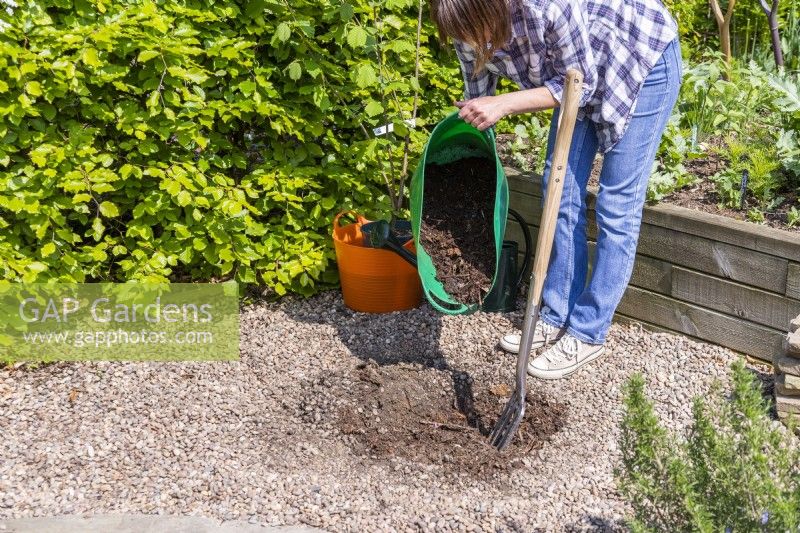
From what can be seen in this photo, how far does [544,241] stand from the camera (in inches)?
124

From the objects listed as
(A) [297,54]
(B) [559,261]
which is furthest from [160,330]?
(B) [559,261]

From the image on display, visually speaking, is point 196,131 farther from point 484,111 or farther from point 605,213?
point 605,213

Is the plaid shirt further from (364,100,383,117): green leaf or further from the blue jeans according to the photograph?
(364,100,383,117): green leaf

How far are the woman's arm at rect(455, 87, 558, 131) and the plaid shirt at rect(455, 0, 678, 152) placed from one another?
4 centimetres

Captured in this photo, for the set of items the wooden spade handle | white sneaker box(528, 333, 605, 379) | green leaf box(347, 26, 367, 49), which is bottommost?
white sneaker box(528, 333, 605, 379)

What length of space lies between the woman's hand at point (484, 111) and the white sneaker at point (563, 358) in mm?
1003

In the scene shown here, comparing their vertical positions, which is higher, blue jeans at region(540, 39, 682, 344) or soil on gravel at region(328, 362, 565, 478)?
blue jeans at region(540, 39, 682, 344)

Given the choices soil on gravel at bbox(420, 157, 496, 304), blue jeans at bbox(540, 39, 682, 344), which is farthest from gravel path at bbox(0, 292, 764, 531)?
soil on gravel at bbox(420, 157, 496, 304)

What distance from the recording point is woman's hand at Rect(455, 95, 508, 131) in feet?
10.0

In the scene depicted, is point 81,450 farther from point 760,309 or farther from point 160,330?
point 760,309

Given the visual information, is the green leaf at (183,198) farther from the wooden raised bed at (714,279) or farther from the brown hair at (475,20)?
the wooden raised bed at (714,279)

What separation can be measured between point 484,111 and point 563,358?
1.09 m

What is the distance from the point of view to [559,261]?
12.1ft

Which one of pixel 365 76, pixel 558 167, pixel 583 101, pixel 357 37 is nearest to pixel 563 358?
pixel 558 167
